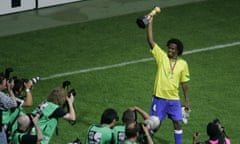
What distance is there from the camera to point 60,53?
17625 millimetres

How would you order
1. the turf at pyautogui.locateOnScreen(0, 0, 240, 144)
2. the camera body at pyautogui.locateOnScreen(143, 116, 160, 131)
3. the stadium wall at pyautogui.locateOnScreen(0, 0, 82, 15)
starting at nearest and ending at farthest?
the camera body at pyautogui.locateOnScreen(143, 116, 160, 131)
the turf at pyautogui.locateOnScreen(0, 0, 240, 144)
the stadium wall at pyautogui.locateOnScreen(0, 0, 82, 15)

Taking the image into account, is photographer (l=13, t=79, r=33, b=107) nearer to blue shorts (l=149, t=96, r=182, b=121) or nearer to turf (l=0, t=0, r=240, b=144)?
turf (l=0, t=0, r=240, b=144)

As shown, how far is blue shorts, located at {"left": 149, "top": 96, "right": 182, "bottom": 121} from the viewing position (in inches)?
508

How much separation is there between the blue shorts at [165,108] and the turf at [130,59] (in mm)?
793

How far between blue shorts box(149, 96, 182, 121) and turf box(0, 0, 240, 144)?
79 centimetres

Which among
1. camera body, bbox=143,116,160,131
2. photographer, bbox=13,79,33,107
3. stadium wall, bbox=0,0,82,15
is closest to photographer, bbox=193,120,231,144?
camera body, bbox=143,116,160,131

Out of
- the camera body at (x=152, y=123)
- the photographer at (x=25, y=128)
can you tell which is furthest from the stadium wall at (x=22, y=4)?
the camera body at (x=152, y=123)

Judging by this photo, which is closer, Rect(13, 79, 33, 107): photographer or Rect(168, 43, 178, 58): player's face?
Rect(13, 79, 33, 107): photographer

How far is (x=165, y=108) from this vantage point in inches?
510

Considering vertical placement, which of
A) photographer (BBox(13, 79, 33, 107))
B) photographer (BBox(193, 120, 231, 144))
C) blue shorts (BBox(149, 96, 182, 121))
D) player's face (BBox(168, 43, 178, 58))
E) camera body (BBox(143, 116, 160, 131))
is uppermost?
player's face (BBox(168, 43, 178, 58))

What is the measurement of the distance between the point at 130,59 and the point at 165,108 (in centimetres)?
444

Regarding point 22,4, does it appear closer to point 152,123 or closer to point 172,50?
point 172,50

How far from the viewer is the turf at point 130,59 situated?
48.2ft

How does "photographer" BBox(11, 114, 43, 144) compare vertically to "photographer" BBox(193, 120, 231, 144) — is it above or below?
above
